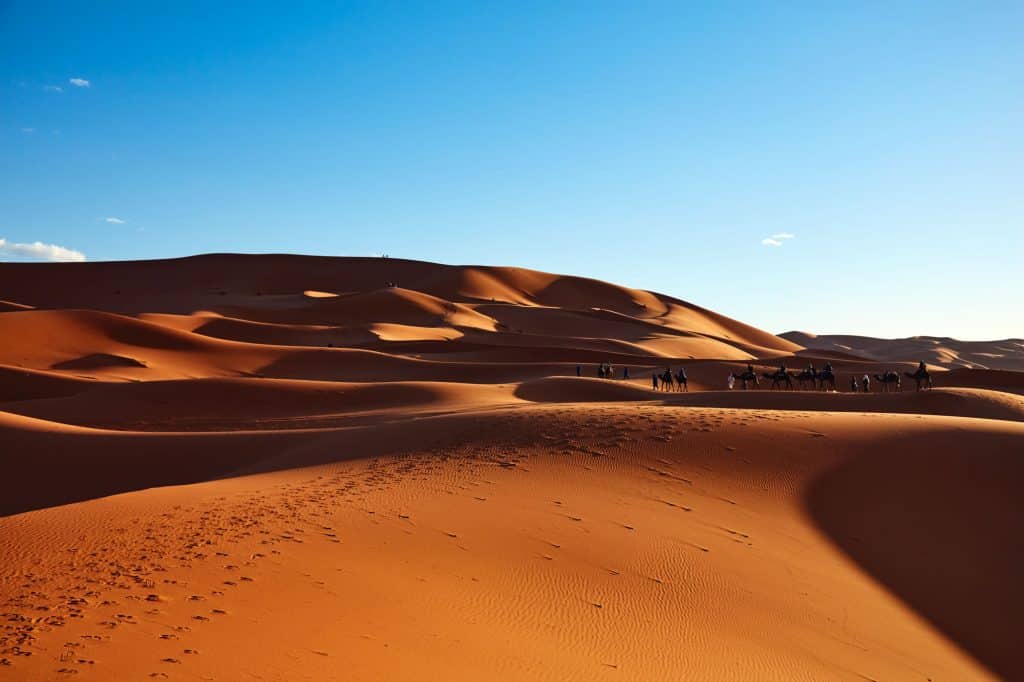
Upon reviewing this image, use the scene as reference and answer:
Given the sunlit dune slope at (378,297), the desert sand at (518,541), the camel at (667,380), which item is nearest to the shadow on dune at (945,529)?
the desert sand at (518,541)

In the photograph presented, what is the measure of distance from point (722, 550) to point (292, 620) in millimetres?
5453

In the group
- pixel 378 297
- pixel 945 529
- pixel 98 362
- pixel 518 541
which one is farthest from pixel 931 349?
pixel 518 541

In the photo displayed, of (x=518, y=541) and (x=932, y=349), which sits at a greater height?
(x=932, y=349)

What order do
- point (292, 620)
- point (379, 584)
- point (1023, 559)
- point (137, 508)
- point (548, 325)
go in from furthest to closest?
point (548, 325) < point (1023, 559) < point (137, 508) < point (379, 584) < point (292, 620)

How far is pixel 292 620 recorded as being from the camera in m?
6.06

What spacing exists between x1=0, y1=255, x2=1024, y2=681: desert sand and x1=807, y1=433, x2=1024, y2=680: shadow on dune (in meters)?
0.04

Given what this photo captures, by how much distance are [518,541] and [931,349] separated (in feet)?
328

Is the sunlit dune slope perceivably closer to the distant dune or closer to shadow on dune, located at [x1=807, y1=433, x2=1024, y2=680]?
the distant dune

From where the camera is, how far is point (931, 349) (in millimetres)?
95938

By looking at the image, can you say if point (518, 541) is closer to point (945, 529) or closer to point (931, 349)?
point (945, 529)

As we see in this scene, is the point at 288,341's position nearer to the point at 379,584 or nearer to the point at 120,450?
the point at 120,450

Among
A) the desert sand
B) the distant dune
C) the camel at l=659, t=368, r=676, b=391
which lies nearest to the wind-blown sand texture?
the distant dune

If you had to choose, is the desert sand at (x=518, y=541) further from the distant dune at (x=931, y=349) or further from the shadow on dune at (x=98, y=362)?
the distant dune at (x=931, y=349)

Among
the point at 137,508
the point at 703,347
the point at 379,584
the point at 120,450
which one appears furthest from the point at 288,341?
the point at 379,584
